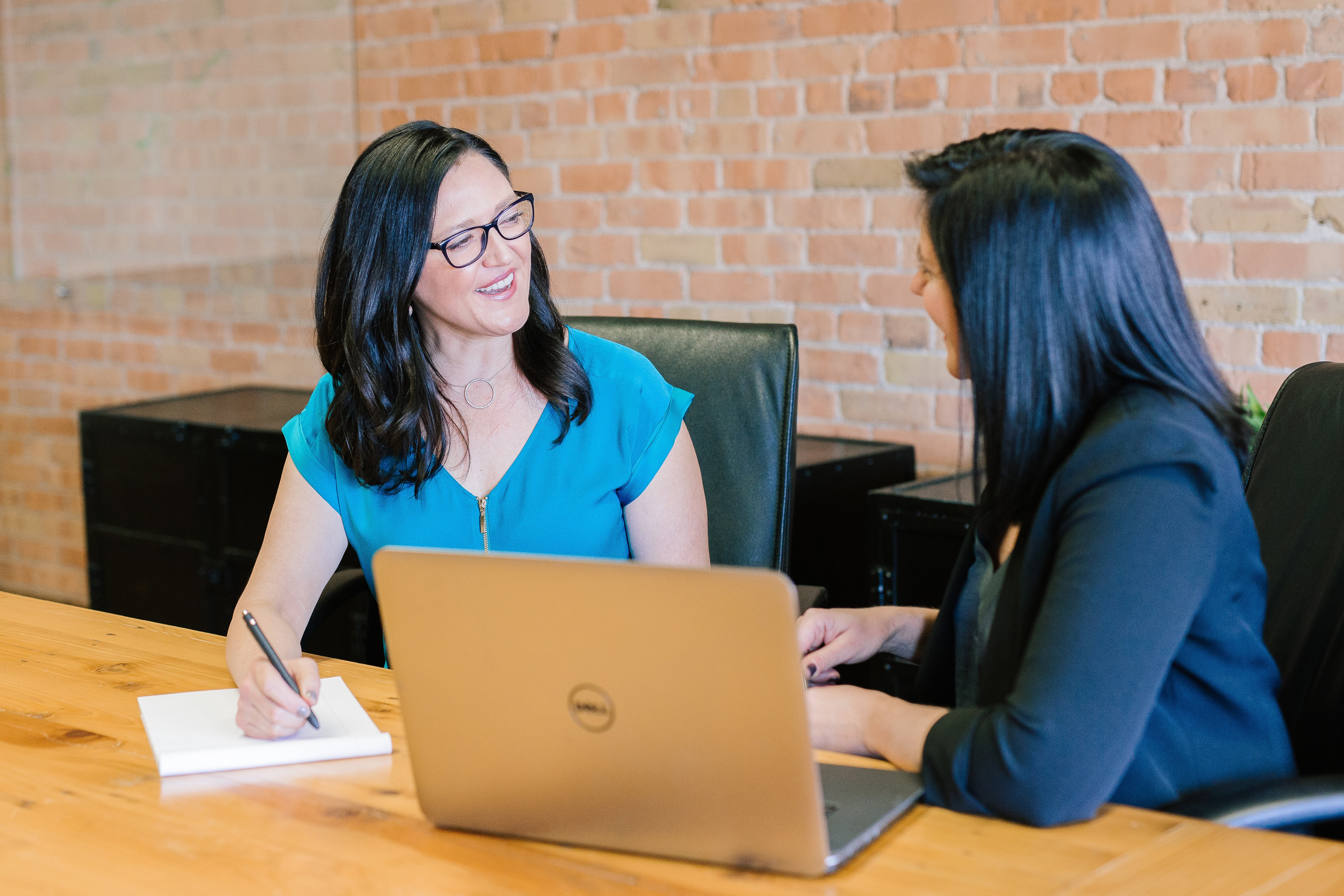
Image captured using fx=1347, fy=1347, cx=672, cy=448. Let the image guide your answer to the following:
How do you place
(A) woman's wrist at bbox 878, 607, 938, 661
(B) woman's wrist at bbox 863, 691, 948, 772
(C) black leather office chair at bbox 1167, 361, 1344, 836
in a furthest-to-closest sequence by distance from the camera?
1. (A) woman's wrist at bbox 878, 607, 938, 661
2. (C) black leather office chair at bbox 1167, 361, 1344, 836
3. (B) woman's wrist at bbox 863, 691, 948, 772

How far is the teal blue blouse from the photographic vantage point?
168 cm

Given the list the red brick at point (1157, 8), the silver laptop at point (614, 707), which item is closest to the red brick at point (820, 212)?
the red brick at point (1157, 8)

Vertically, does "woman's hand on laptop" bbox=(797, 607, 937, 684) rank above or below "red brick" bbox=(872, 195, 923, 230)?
below

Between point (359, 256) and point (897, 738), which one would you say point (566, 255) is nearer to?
point (359, 256)

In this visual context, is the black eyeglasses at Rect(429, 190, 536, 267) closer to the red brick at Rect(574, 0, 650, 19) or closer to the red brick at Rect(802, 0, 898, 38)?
the red brick at Rect(802, 0, 898, 38)

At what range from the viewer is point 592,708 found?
0.89 metres

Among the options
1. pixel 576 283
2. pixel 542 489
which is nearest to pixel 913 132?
pixel 576 283

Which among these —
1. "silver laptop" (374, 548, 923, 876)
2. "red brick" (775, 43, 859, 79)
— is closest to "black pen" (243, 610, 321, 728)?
"silver laptop" (374, 548, 923, 876)

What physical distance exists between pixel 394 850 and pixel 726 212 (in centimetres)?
199

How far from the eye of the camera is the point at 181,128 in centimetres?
332

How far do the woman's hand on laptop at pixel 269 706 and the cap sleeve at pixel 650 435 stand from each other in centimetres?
58

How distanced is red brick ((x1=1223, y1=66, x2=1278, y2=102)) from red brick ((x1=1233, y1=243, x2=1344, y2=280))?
0.78 feet

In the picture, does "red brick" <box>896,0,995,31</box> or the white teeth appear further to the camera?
"red brick" <box>896,0,995,31</box>

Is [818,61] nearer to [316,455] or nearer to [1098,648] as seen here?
[316,455]
